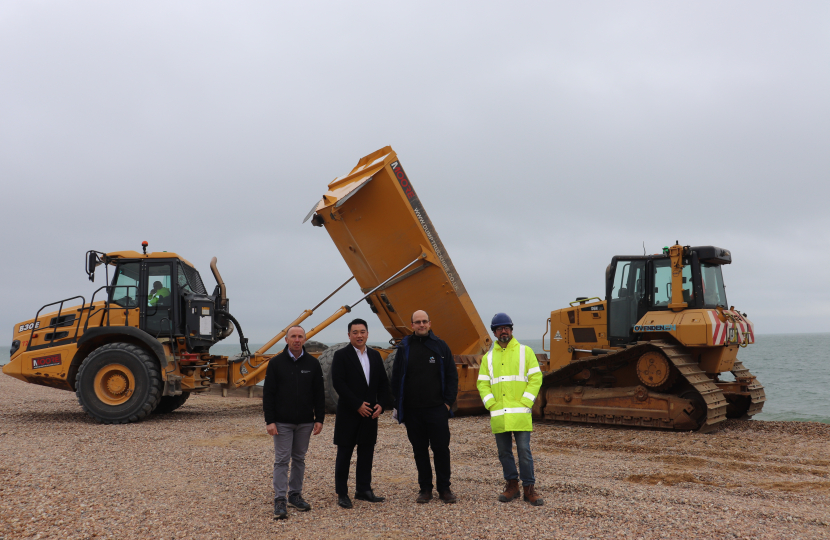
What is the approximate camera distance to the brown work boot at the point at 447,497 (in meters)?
5.16

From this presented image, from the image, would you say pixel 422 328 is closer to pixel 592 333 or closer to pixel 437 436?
pixel 437 436

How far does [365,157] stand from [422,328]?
239 inches

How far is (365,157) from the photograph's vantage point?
35.6 ft

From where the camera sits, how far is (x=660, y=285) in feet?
33.9

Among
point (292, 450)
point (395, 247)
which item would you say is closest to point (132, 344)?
point (395, 247)

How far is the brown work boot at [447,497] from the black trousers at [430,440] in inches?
1.1

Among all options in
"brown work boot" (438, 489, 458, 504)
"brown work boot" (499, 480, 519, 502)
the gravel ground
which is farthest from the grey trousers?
"brown work boot" (499, 480, 519, 502)

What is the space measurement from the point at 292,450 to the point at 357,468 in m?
0.61

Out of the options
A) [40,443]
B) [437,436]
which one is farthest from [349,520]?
[40,443]

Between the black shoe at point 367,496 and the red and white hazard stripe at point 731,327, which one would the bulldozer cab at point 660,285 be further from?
the black shoe at point 367,496

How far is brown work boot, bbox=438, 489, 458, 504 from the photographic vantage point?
16.9 ft

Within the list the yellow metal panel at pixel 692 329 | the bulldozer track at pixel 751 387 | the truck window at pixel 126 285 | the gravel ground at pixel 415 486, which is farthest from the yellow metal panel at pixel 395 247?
the bulldozer track at pixel 751 387

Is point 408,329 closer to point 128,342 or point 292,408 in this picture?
point 128,342

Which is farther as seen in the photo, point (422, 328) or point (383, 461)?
point (383, 461)
